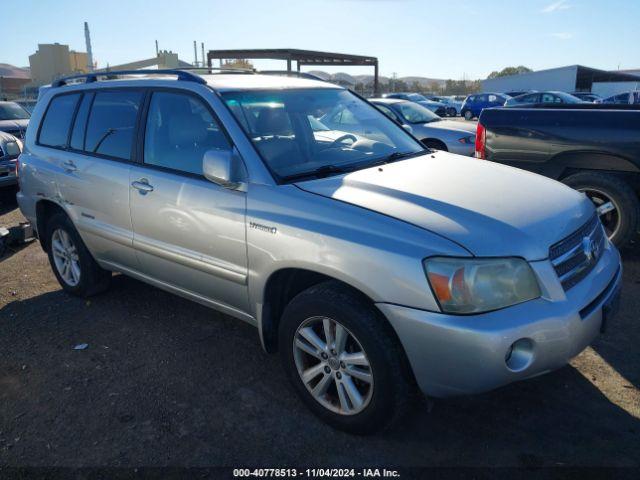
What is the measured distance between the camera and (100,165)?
12.9ft

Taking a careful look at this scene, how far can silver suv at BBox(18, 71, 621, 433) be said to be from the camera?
2344mm

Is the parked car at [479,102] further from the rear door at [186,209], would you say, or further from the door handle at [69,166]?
the rear door at [186,209]

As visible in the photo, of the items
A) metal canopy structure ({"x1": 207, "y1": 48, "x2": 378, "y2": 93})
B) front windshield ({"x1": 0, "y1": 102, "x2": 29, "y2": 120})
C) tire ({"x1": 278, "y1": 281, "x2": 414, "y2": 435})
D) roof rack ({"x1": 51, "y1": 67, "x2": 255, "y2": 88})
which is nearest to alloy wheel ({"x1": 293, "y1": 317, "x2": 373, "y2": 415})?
tire ({"x1": 278, "y1": 281, "x2": 414, "y2": 435})

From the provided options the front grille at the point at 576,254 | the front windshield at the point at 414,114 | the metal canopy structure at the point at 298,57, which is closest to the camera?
the front grille at the point at 576,254

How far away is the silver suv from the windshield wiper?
0.03 meters

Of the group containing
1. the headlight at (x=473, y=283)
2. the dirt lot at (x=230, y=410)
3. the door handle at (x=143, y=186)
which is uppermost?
the door handle at (x=143, y=186)

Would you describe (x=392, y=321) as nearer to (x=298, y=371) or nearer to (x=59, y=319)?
(x=298, y=371)

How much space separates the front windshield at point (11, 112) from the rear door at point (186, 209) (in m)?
10.5

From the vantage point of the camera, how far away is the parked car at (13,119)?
11.4 metres

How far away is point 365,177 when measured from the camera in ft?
9.95

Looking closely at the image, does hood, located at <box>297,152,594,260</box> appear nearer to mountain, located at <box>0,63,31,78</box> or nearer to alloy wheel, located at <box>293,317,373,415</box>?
alloy wheel, located at <box>293,317,373,415</box>

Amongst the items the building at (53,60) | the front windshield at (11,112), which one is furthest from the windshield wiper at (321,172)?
the building at (53,60)

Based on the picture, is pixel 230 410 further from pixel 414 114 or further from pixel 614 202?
pixel 414 114

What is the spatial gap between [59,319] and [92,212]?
971mm
